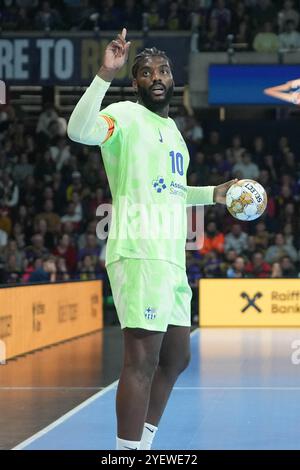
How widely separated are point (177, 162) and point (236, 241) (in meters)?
17.3

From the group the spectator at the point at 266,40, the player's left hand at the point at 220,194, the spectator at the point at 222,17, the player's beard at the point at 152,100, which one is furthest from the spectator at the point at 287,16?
the player's beard at the point at 152,100

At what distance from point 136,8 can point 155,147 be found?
21.3 m

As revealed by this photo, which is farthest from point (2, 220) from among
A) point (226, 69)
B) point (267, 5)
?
point (267, 5)

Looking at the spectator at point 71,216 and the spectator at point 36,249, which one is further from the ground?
the spectator at point 71,216

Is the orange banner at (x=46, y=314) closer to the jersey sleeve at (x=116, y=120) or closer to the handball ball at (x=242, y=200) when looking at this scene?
the handball ball at (x=242, y=200)

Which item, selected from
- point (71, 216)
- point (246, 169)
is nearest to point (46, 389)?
point (71, 216)

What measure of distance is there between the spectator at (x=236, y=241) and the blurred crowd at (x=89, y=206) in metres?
0.02

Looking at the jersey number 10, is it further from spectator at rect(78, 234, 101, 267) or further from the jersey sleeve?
spectator at rect(78, 234, 101, 267)

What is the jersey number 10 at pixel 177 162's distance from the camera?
5.76 metres

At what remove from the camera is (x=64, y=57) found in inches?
950

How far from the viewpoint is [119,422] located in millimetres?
5500

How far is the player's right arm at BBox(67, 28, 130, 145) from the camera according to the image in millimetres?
5180

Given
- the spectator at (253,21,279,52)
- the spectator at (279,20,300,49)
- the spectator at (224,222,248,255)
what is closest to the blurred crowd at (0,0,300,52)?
the spectator at (253,21,279,52)

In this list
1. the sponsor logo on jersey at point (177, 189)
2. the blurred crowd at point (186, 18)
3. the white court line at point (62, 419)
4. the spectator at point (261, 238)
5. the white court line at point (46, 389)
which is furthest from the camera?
the blurred crowd at point (186, 18)
